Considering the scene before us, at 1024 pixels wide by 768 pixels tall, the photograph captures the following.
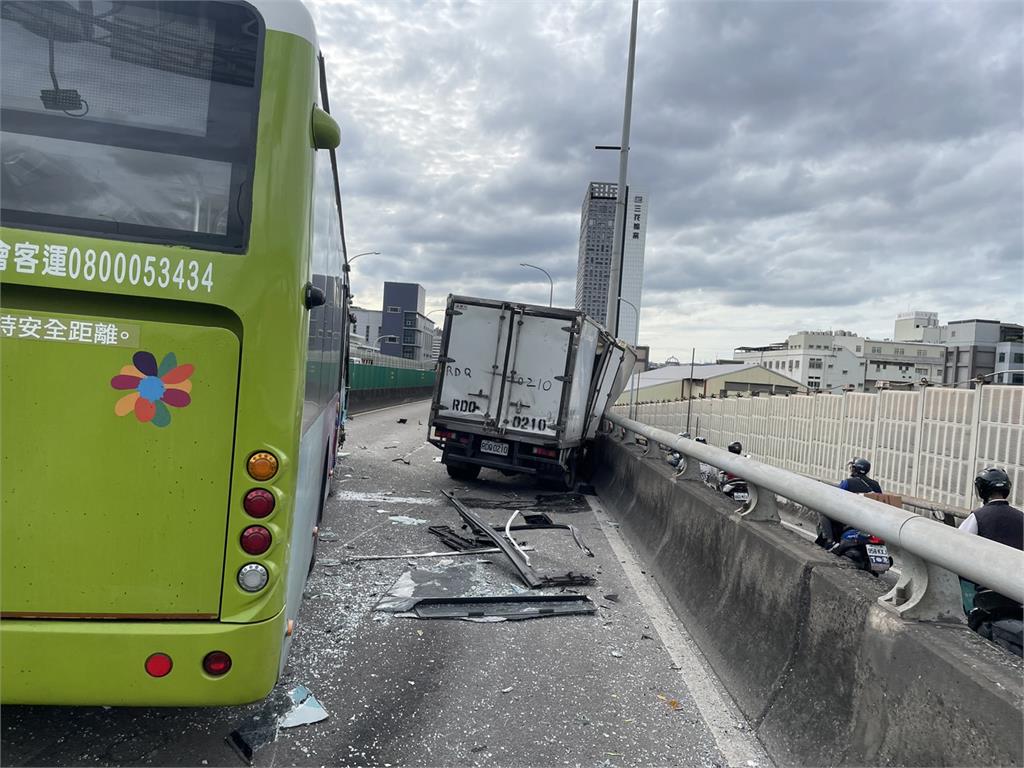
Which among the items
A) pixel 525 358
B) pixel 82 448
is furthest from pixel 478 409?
pixel 82 448

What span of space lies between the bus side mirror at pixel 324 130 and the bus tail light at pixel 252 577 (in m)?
2.00

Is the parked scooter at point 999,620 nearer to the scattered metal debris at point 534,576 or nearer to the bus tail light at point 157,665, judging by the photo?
the scattered metal debris at point 534,576

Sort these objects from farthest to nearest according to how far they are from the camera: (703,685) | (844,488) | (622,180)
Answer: (622,180) < (844,488) < (703,685)

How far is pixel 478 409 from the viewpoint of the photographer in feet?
39.6

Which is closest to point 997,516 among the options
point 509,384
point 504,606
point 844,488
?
point 844,488

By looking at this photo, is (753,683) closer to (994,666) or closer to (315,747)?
(994,666)

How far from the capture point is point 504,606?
572 cm

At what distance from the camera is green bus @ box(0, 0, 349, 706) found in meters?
2.88

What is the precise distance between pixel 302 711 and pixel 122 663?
120cm

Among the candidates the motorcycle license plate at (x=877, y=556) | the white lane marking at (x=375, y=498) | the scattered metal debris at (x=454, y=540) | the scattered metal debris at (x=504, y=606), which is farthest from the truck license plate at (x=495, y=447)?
the motorcycle license plate at (x=877, y=556)

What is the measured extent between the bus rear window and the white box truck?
8778mm

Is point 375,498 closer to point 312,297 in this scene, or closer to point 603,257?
point 312,297

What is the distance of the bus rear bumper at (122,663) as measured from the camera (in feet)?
9.24

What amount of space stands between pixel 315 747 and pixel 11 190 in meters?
2.83
